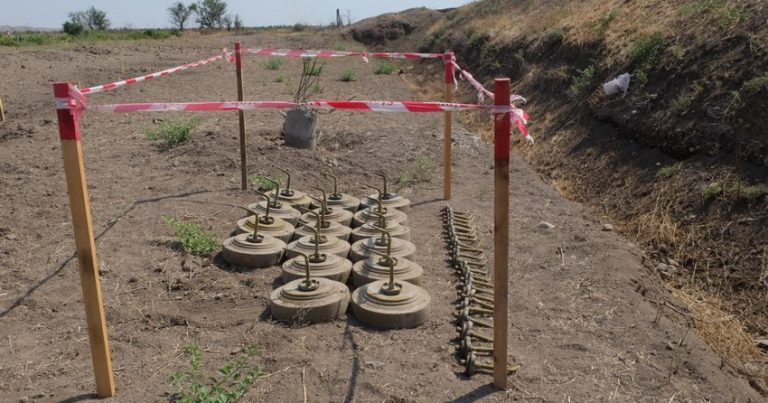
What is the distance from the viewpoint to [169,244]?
5246 mm

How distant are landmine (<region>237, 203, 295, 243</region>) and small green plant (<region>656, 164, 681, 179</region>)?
3808mm

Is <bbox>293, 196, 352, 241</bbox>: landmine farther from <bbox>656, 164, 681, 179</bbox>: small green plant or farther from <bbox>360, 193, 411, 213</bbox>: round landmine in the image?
<bbox>656, 164, 681, 179</bbox>: small green plant

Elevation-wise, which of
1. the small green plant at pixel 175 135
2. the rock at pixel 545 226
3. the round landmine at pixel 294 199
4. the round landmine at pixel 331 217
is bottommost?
the rock at pixel 545 226

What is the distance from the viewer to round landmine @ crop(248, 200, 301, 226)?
5559 millimetres

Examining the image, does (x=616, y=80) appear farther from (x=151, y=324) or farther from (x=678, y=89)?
(x=151, y=324)

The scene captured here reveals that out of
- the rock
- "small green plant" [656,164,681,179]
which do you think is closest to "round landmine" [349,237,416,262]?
the rock

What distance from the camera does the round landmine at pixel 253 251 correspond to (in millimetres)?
4828

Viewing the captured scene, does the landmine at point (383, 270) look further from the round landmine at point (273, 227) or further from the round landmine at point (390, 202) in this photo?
Answer: the round landmine at point (390, 202)

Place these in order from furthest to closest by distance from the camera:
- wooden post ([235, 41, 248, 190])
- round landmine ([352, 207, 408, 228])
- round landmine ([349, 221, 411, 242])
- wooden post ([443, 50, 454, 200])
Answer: wooden post ([235, 41, 248, 190]) < wooden post ([443, 50, 454, 200]) < round landmine ([352, 207, 408, 228]) < round landmine ([349, 221, 411, 242])

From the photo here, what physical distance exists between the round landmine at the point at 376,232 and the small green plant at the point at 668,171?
2890 mm

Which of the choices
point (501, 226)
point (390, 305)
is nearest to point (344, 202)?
point (390, 305)

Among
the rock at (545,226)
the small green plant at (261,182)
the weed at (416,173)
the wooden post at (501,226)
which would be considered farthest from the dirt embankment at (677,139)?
the small green plant at (261,182)

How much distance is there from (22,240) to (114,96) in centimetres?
871

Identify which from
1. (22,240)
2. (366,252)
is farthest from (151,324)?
(22,240)
